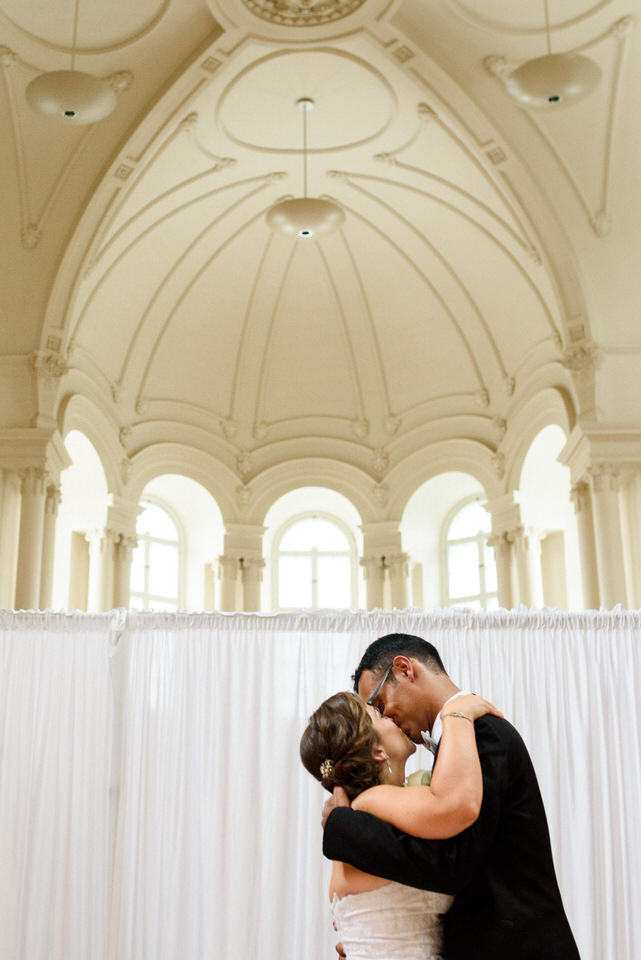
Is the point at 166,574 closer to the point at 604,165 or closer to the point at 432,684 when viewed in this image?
the point at 604,165

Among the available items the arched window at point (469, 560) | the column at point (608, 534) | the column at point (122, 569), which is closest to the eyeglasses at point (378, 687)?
the column at point (608, 534)

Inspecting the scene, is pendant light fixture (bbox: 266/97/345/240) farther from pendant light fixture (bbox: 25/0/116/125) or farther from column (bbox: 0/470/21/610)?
column (bbox: 0/470/21/610)

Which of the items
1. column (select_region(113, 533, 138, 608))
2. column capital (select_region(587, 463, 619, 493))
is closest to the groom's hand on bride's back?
column capital (select_region(587, 463, 619, 493))

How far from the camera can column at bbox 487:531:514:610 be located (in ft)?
54.0

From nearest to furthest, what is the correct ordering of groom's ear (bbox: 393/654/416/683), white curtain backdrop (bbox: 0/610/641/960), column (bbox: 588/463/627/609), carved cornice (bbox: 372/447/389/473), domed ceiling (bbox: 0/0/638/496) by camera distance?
groom's ear (bbox: 393/654/416/683) < white curtain backdrop (bbox: 0/610/641/960) < domed ceiling (bbox: 0/0/638/496) < column (bbox: 588/463/627/609) < carved cornice (bbox: 372/447/389/473)

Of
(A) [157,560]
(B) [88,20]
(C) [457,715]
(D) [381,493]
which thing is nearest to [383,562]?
(D) [381,493]

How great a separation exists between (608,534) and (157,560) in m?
8.46

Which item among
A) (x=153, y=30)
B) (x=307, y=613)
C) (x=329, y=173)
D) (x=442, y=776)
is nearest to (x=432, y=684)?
(x=442, y=776)

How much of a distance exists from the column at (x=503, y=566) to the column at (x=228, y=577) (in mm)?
4178

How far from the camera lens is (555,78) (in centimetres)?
941

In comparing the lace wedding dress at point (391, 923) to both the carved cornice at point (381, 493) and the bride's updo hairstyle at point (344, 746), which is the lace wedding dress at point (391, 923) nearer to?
the bride's updo hairstyle at point (344, 746)

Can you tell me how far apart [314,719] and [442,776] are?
385 millimetres

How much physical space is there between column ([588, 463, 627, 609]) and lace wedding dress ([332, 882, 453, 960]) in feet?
34.3

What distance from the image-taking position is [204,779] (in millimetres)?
5531
